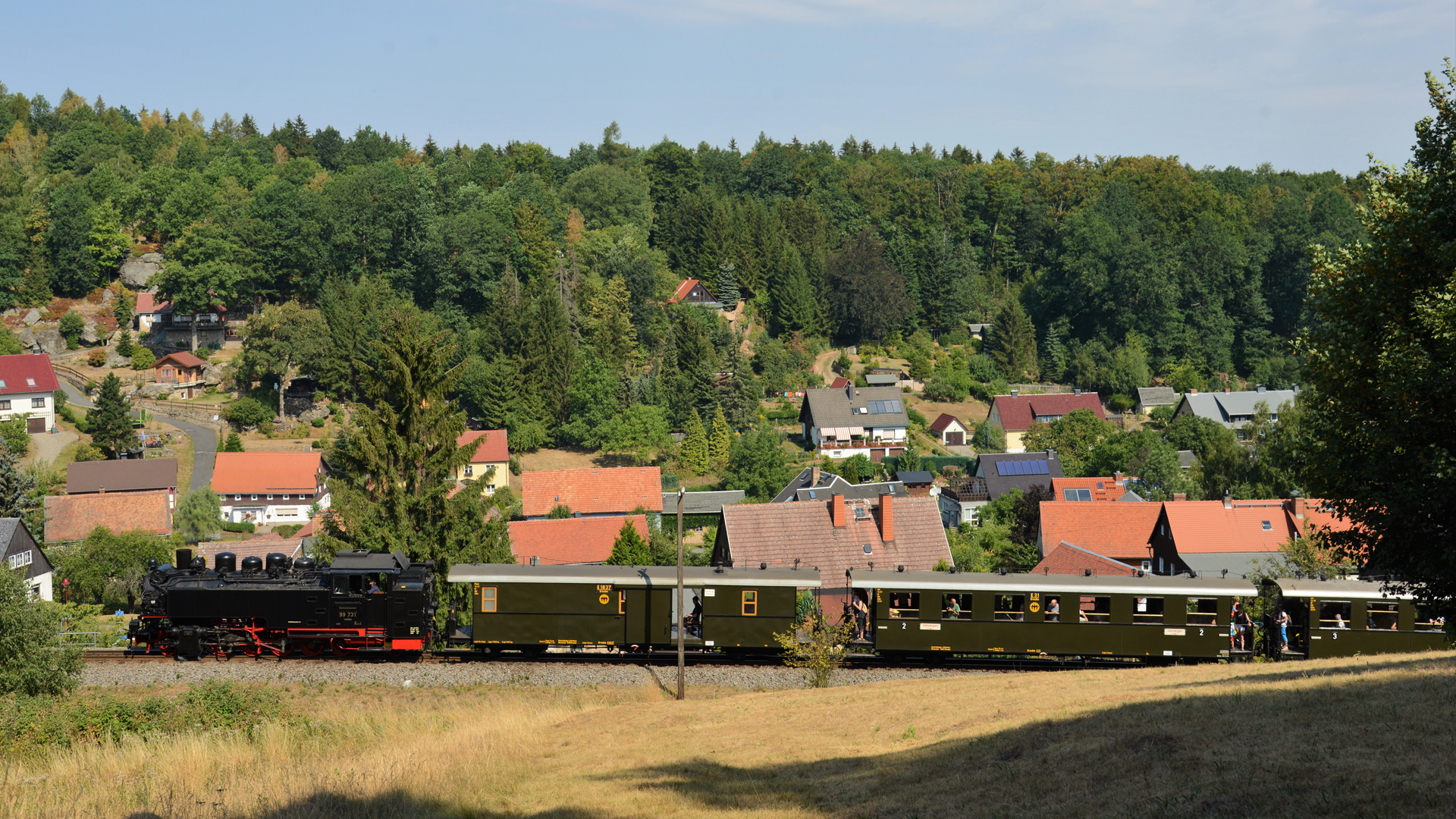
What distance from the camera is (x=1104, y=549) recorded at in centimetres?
5828

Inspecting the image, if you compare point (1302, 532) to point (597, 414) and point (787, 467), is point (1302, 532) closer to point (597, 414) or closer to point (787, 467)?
point (787, 467)

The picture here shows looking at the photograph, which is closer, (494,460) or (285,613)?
(285,613)

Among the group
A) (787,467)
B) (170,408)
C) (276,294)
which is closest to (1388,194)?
(787,467)

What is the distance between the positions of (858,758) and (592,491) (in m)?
57.7

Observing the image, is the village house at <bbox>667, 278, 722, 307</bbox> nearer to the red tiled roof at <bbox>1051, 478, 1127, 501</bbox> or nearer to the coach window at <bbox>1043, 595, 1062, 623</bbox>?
the red tiled roof at <bbox>1051, 478, 1127, 501</bbox>

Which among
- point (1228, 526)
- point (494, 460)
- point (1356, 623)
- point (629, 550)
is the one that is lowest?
point (1356, 623)

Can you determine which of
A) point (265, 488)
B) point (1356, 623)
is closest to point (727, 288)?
point (265, 488)

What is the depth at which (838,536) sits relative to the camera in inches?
1790

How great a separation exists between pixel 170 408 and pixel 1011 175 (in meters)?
110

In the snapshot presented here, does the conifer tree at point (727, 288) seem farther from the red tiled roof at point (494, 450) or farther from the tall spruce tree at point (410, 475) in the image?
the tall spruce tree at point (410, 475)

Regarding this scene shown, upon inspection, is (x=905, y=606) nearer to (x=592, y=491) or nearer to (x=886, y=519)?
(x=886, y=519)

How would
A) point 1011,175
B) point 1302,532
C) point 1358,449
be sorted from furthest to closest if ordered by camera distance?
point 1011,175 < point 1302,532 < point 1358,449

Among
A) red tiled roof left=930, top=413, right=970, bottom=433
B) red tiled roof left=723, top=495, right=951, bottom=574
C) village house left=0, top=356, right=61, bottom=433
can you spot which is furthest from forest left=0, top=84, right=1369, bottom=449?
red tiled roof left=723, top=495, right=951, bottom=574

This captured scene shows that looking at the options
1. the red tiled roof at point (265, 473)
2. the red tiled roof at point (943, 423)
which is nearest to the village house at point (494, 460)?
the red tiled roof at point (265, 473)
